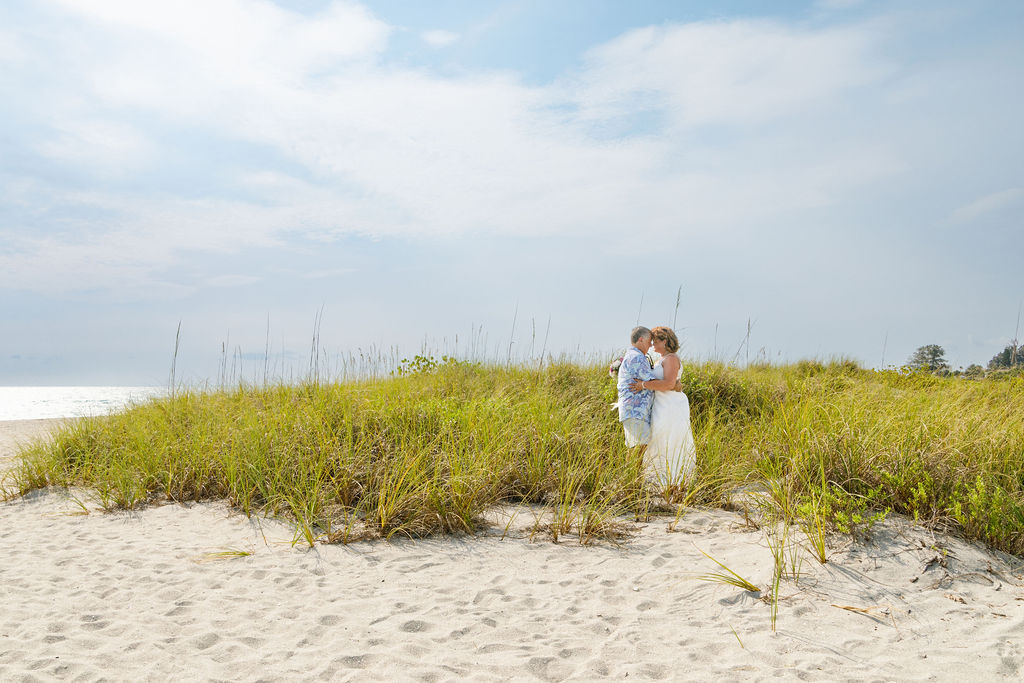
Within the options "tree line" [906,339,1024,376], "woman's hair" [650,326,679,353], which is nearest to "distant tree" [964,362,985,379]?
"tree line" [906,339,1024,376]

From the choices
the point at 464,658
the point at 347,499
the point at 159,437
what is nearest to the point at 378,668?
the point at 464,658

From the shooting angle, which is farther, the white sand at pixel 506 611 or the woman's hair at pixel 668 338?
the woman's hair at pixel 668 338

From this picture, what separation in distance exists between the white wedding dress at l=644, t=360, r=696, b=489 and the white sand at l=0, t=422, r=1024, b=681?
1.02m

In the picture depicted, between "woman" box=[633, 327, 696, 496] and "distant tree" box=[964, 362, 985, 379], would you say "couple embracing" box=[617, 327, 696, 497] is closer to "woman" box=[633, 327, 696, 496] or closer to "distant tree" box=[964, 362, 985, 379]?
"woman" box=[633, 327, 696, 496]

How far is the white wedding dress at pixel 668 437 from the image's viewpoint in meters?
6.75

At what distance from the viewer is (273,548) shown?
215 inches

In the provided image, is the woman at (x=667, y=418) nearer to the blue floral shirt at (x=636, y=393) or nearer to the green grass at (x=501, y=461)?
the blue floral shirt at (x=636, y=393)

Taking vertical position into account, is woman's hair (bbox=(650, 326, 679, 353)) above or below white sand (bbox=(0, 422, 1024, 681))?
above

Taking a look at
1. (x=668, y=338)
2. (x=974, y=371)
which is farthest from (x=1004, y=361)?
(x=668, y=338)

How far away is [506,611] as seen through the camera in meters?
4.37

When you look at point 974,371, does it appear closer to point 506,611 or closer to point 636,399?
point 636,399

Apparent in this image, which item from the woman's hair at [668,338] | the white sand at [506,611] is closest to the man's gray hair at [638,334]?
the woman's hair at [668,338]

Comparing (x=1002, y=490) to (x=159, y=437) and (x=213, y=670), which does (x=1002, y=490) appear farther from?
(x=159, y=437)

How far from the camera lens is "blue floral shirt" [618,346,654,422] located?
23.6 feet
